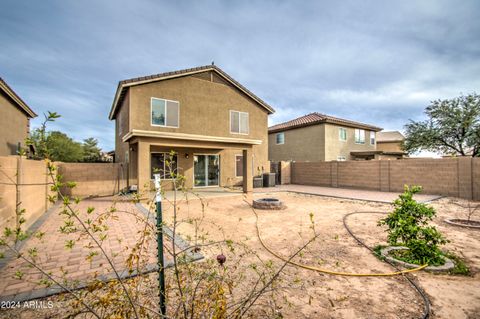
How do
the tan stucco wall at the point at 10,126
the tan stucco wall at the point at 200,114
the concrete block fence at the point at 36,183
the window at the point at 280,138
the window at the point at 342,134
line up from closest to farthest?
the concrete block fence at the point at 36,183 → the tan stucco wall at the point at 10,126 → the tan stucco wall at the point at 200,114 → the window at the point at 342,134 → the window at the point at 280,138

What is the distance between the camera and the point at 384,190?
46.0 feet

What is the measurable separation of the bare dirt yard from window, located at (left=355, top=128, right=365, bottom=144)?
56.4 feet

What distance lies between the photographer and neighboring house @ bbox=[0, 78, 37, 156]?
11.5 m

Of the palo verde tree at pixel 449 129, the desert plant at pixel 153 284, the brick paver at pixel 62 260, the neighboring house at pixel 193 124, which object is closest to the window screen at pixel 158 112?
the neighboring house at pixel 193 124

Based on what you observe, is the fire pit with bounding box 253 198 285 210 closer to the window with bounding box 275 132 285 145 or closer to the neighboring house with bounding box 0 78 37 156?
the neighboring house with bounding box 0 78 37 156

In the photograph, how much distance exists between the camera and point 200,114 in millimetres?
14016

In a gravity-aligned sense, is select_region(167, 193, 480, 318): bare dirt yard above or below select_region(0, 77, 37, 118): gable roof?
below

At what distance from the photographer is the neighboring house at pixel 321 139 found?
20.5m

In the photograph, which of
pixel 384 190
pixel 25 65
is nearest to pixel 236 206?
pixel 384 190

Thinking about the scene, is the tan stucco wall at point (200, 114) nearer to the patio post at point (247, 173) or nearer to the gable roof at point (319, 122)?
the patio post at point (247, 173)

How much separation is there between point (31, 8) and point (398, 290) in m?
13.5

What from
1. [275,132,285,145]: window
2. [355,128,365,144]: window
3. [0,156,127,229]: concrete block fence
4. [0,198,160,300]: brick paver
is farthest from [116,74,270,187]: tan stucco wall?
[355,128,365,144]: window

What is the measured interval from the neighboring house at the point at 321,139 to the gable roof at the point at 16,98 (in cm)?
2072

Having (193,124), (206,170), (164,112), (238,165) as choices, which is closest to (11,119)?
(164,112)
